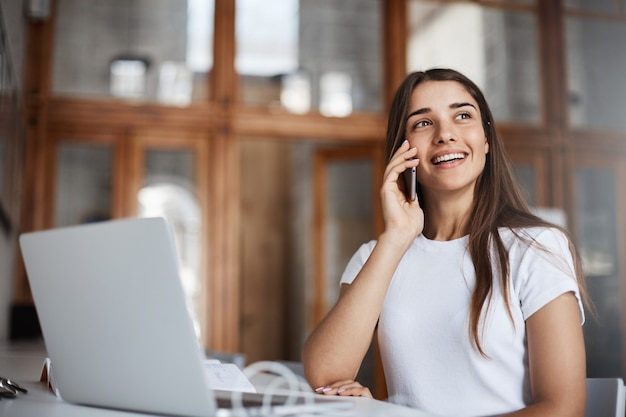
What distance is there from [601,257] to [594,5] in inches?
77.5

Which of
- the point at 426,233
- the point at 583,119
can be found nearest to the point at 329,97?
the point at 583,119

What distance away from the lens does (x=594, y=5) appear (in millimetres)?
5711

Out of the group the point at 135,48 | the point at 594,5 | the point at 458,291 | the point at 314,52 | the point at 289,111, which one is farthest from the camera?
the point at 594,5

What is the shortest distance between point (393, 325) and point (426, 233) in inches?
11.4

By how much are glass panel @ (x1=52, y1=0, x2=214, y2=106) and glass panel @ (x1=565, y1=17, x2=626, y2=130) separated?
275 cm

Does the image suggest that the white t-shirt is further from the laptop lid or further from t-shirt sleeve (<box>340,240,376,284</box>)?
the laptop lid

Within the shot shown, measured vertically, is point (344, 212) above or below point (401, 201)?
below

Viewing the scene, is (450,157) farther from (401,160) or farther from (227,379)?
(227,379)

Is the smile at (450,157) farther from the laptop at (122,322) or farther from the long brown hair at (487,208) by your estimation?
the laptop at (122,322)

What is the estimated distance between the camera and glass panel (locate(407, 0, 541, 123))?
5.38 m

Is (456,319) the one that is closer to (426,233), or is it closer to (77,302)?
(426,233)

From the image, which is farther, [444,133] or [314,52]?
[314,52]

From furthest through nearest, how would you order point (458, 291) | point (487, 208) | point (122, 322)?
point (487, 208)
point (458, 291)
point (122, 322)

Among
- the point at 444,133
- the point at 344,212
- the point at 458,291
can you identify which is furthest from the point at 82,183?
the point at 458,291
